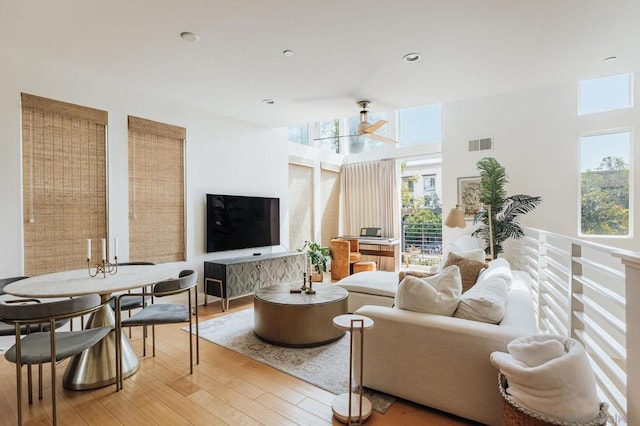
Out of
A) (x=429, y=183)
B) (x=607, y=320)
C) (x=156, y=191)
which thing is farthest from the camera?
(x=429, y=183)

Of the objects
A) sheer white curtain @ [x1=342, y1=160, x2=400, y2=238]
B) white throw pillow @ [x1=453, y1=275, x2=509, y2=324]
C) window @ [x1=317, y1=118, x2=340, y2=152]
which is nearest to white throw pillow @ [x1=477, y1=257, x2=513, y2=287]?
white throw pillow @ [x1=453, y1=275, x2=509, y2=324]

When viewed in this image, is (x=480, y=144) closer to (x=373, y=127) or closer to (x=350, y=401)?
(x=373, y=127)

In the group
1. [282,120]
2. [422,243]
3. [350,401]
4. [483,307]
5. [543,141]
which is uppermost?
[282,120]

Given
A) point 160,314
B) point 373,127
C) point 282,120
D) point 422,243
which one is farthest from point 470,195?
point 160,314

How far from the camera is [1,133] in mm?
2934

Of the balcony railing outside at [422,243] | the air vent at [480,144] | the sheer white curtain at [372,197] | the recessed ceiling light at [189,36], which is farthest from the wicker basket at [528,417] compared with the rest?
the sheer white curtain at [372,197]

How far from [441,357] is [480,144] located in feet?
14.8

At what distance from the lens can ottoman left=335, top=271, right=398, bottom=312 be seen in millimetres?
3548

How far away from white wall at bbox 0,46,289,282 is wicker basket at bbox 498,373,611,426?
12.6 feet

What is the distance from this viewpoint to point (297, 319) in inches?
118

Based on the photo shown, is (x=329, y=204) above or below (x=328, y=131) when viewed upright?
below

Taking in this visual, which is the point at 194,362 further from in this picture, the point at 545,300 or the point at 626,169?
the point at 626,169

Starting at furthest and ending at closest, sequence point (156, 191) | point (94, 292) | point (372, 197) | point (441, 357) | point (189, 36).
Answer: point (372, 197) < point (156, 191) < point (189, 36) < point (94, 292) < point (441, 357)

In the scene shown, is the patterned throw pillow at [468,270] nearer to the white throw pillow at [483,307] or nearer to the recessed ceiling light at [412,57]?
the white throw pillow at [483,307]
